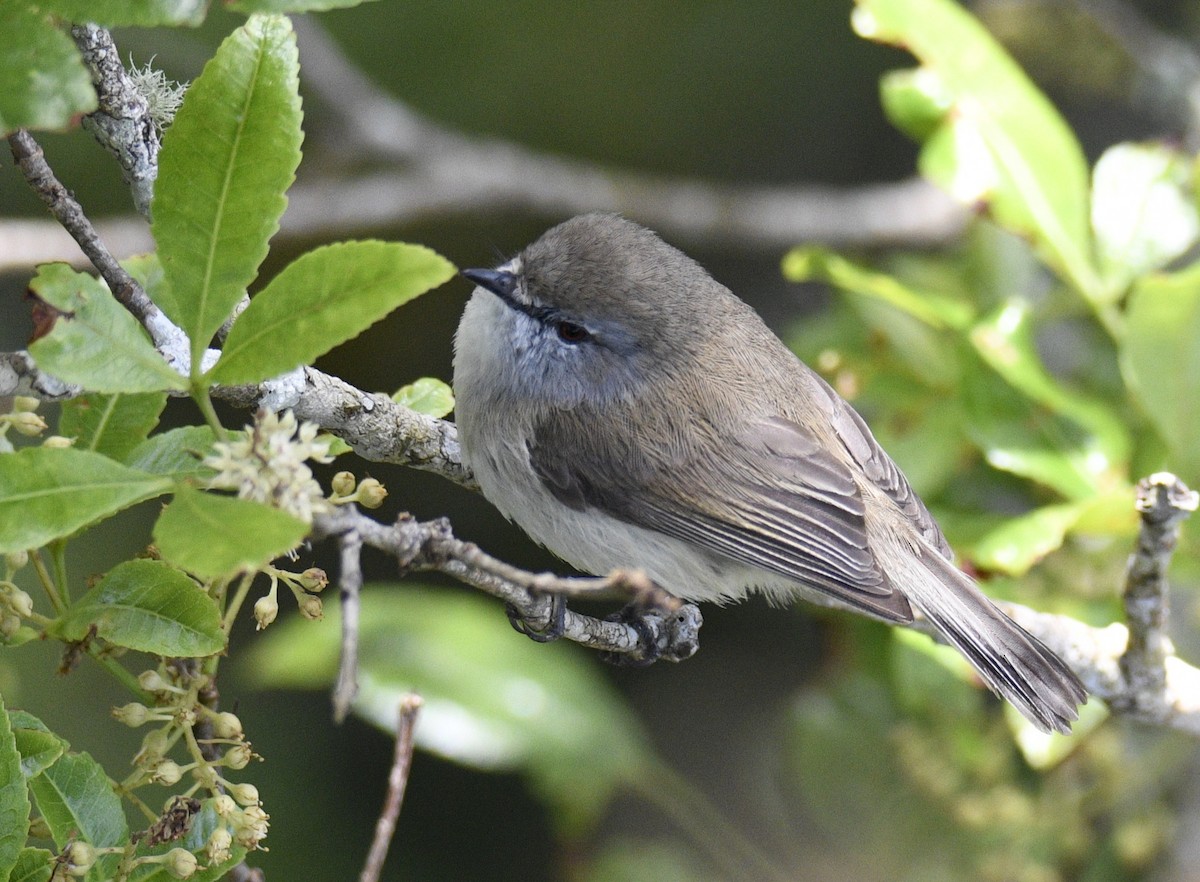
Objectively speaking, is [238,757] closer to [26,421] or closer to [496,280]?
[26,421]

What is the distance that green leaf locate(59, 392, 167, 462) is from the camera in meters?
1.57

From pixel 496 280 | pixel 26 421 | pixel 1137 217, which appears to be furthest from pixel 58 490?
pixel 1137 217

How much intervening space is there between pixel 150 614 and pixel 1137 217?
89.3 inches

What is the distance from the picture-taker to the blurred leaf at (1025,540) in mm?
2270

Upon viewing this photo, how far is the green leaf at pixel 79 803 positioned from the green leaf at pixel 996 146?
2037mm

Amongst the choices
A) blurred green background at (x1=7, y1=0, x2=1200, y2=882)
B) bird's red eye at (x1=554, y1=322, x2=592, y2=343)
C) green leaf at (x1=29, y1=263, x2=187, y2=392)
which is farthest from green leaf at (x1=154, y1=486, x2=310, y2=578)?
blurred green background at (x1=7, y1=0, x2=1200, y2=882)

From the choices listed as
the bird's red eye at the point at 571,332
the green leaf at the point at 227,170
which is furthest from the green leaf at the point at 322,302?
the bird's red eye at the point at 571,332

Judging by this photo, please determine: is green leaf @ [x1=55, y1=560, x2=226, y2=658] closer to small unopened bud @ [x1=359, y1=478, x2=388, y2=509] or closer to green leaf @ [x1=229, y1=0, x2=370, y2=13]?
small unopened bud @ [x1=359, y1=478, x2=388, y2=509]

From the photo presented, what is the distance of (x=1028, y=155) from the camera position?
2.63 meters

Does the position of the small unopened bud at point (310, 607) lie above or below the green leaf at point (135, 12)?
below

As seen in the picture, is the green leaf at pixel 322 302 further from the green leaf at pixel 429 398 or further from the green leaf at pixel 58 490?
the green leaf at pixel 429 398

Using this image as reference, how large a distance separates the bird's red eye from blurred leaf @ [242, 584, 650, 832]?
0.82 metres

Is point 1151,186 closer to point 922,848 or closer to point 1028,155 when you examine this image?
point 1028,155

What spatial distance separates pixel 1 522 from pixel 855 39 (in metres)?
4.54
